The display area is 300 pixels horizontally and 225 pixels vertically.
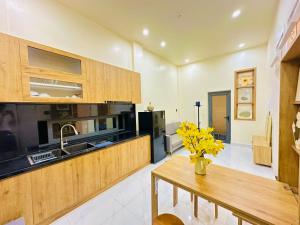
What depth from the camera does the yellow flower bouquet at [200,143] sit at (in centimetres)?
124

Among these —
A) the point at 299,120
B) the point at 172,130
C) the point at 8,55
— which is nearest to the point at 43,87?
the point at 8,55

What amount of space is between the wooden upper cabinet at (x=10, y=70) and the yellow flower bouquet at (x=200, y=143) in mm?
1999

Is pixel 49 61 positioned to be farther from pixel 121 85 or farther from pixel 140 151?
pixel 140 151

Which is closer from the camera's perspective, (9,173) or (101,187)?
(9,173)

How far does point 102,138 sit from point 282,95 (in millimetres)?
2881

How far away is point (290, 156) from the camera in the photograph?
124 cm

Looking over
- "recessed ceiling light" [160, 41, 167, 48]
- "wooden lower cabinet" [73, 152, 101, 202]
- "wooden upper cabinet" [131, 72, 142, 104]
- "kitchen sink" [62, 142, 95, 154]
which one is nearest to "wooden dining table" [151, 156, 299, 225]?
"wooden lower cabinet" [73, 152, 101, 202]

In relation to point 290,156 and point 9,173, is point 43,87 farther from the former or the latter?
point 290,156

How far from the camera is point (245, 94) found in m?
4.60

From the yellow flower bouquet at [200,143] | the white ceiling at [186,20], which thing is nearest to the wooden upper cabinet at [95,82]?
the white ceiling at [186,20]

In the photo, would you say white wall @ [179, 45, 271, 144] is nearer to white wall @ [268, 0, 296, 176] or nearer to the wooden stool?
white wall @ [268, 0, 296, 176]

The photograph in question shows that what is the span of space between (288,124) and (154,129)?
8.35 feet

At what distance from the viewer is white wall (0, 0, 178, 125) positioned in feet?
6.40

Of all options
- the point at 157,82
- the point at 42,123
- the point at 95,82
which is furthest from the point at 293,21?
the point at 157,82
